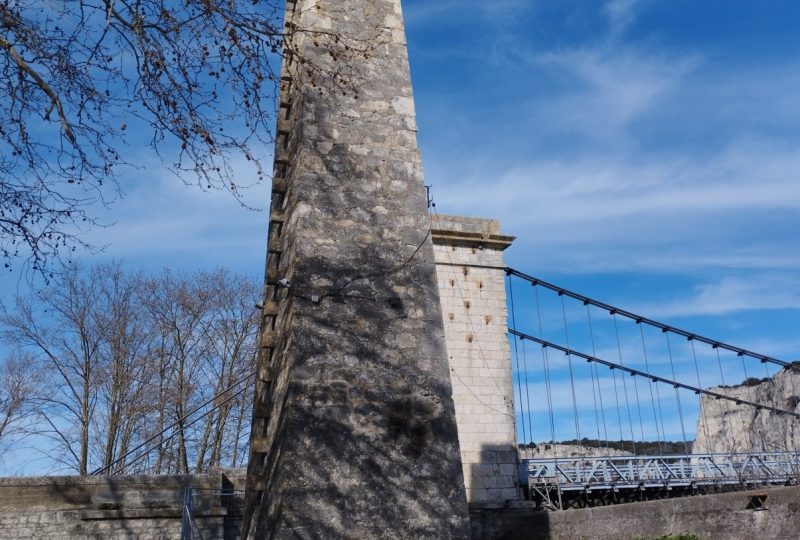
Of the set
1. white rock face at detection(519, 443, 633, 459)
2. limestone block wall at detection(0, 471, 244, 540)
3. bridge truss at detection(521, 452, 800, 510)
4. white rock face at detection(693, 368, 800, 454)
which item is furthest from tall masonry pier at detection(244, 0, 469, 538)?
white rock face at detection(693, 368, 800, 454)

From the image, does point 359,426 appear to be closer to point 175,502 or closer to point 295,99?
point 295,99

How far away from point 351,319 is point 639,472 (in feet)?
50.7

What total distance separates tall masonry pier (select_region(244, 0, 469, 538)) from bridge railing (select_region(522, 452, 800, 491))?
928 cm

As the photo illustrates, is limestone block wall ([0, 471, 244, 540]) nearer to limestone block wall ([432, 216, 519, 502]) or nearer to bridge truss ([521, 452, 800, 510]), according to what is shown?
limestone block wall ([432, 216, 519, 502])

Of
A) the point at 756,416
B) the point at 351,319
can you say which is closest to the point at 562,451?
the point at 756,416

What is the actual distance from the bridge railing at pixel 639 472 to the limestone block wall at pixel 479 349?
3.71ft

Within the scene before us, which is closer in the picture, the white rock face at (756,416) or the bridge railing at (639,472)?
the bridge railing at (639,472)

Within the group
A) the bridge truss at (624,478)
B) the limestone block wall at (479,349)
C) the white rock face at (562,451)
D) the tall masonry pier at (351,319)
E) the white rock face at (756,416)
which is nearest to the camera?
the tall masonry pier at (351,319)

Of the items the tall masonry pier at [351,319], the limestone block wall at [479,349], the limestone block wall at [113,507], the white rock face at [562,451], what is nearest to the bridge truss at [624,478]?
the limestone block wall at [479,349]

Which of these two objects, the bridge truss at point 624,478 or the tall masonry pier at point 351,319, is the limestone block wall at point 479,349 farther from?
the tall masonry pier at point 351,319

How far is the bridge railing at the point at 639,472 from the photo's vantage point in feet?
51.6

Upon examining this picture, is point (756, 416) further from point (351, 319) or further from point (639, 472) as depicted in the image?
point (351, 319)

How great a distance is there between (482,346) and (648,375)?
388 inches

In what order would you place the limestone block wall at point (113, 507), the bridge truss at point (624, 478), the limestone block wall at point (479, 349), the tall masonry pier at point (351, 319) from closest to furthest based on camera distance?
the tall masonry pier at point (351, 319)
the limestone block wall at point (113, 507)
the limestone block wall at point (479, 349)
the bridge truss at point (624, 478)
